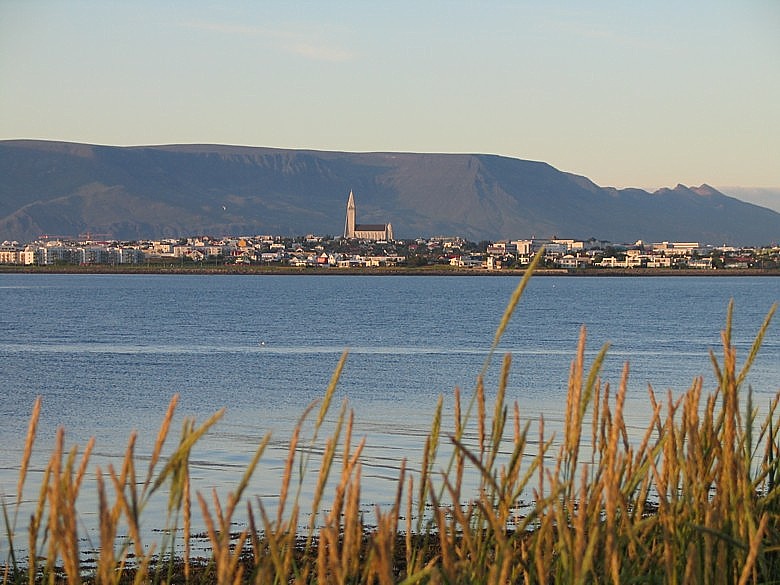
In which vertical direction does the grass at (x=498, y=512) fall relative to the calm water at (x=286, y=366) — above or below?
above

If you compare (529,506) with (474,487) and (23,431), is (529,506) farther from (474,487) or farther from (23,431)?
(23,431)

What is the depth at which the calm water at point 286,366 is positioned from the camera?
66.7ft

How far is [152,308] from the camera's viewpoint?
8438 cm

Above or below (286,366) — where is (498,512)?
above

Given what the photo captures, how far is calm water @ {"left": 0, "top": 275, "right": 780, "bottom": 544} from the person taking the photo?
66.7 ft

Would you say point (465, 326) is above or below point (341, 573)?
below

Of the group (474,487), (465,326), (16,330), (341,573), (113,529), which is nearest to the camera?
(113,529)

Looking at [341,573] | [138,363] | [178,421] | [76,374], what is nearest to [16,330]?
[138,363]

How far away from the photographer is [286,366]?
126ft

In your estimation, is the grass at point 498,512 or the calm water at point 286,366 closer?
the grass at point 498,512

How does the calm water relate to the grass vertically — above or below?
below

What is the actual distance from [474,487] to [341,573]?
12.2m

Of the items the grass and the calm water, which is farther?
the calm water

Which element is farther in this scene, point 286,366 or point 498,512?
point 286,366
